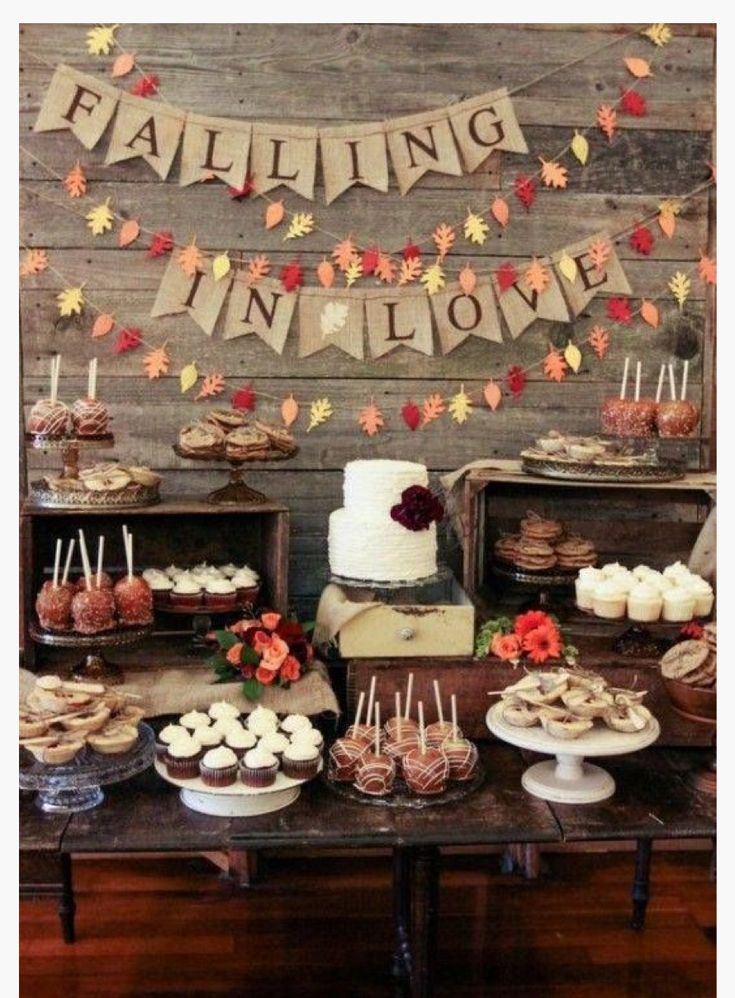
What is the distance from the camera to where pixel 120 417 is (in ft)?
11.3

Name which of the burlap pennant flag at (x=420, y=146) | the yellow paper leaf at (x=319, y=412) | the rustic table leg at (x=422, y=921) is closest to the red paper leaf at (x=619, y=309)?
the burlap pennant flag at (x=420, y=146)

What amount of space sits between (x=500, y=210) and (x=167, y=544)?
1.52 m

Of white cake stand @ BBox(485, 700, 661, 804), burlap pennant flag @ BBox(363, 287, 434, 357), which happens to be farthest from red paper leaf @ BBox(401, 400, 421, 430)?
white cake stand @ BBox(485, 700, 661, 804)

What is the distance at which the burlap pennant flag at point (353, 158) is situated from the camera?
3395mm

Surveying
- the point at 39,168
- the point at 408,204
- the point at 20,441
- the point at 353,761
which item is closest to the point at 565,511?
the point at 408,204

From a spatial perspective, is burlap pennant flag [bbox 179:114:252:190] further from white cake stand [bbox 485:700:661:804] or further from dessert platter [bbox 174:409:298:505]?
white cake stand [bbox 485:700:661:804]

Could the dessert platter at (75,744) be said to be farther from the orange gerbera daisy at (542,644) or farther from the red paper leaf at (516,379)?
the red paper leaf at (516,379)

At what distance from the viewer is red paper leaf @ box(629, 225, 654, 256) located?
11.5 ft

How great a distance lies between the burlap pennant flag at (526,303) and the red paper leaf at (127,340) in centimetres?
117

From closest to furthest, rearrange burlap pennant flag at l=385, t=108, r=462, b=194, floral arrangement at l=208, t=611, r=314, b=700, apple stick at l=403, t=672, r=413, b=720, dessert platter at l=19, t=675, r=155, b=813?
dessert platter at l=19, t=675, r=155, b=813
apple stick at l=403, t=672, r=413, b=720
floral arrangement at l=208, t=611, r=314, b=700
burlap pennant flag at l=385, t=108, r=462, b=194

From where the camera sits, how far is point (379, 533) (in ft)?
9.74

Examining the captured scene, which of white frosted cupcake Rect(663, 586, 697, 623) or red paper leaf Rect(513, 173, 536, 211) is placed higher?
red paper leaf Rect(513, 173, 536, 211)

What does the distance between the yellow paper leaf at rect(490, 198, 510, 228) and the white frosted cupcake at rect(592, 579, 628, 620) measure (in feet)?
4.12

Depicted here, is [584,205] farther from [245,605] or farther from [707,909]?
[707,909]
